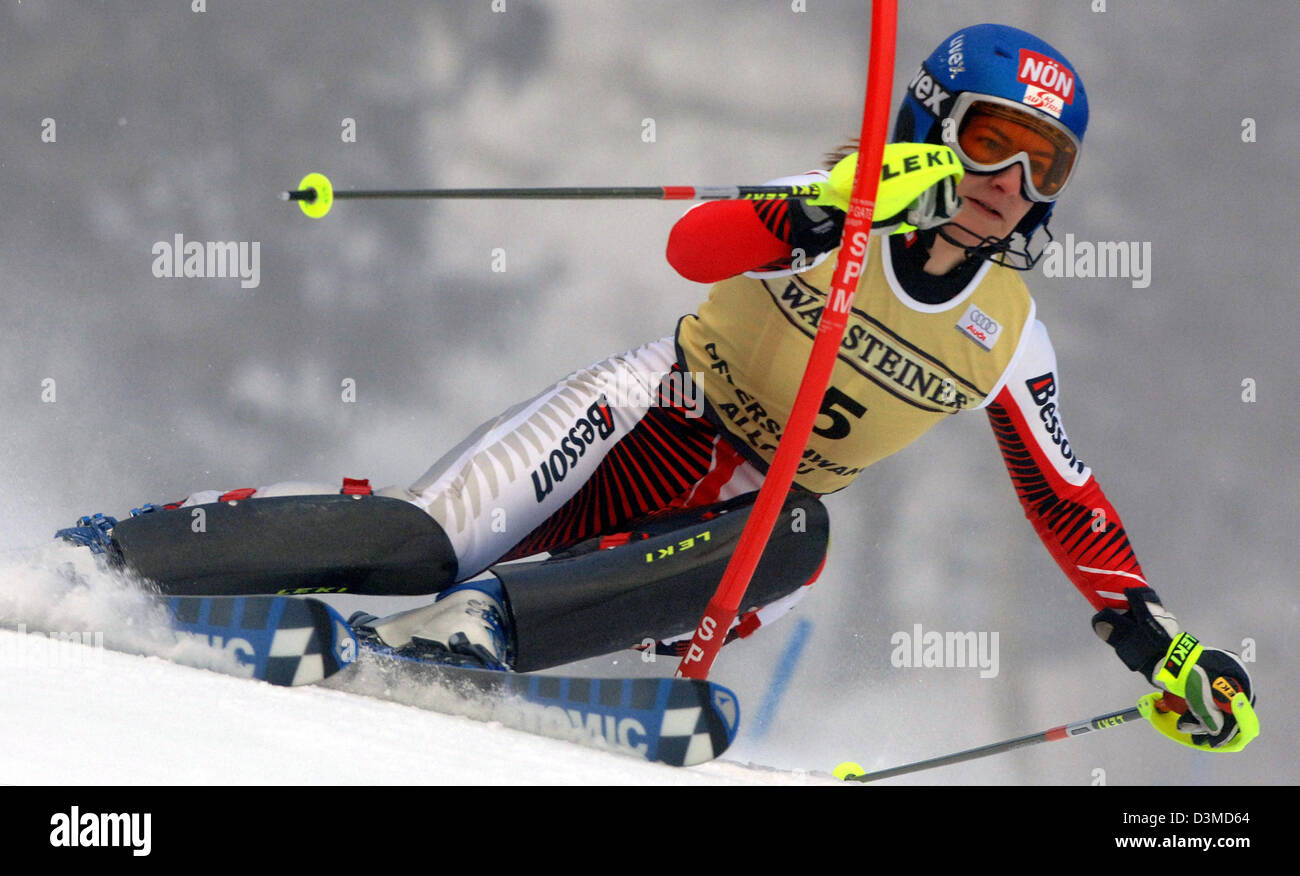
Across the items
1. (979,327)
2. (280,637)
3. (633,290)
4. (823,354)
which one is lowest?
(280,637)

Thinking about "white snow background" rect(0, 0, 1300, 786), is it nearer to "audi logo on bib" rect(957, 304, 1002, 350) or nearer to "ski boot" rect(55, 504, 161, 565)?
"audi logo on bib" rect(957, 304, 1002, 350)

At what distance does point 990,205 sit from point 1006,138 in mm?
112

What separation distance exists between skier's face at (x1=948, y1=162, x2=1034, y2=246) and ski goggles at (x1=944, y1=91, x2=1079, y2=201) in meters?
0.02

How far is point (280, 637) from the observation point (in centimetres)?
165

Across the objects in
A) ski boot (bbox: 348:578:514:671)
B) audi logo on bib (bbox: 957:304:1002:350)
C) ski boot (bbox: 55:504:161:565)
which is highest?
audi logo on bib (bbox: 957:304:1002:350)

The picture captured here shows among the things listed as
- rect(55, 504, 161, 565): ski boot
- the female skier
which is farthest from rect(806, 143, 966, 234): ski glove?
rect(55, 504, 161, 565): ski boot

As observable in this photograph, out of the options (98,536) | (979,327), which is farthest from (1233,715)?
(98,536)

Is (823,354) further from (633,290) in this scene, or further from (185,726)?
(633,290)

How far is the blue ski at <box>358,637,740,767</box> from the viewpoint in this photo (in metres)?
1.75

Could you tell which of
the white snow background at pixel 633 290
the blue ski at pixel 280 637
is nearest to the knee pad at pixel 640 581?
the blue ski at pixel 280 637

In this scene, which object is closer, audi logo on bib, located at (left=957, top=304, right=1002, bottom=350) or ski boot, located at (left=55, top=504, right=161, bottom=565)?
ski boot, located at (left=55, top=504, right=161, bottom=565)

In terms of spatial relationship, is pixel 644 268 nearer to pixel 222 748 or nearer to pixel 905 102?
pixel 905 102

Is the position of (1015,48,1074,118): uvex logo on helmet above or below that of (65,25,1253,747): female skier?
above
